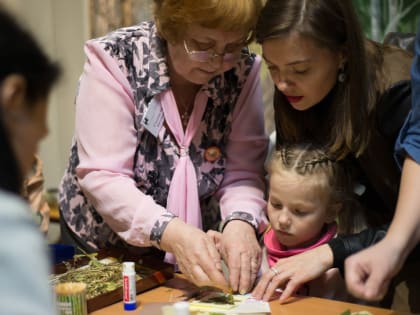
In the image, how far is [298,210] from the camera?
1.89m

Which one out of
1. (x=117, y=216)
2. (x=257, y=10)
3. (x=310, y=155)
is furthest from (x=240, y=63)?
(x=117, y=216)

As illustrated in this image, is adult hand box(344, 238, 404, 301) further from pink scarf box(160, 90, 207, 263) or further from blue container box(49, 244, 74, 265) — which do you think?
blue container box(49, 244, 74, 265)

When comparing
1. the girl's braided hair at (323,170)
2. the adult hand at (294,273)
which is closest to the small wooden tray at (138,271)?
the adult hand at (294,273)

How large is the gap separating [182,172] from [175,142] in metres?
0.09

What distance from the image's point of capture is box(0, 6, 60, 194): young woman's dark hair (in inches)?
30.6

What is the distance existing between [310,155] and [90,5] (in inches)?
82.3

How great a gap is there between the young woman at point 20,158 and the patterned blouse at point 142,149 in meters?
0.92

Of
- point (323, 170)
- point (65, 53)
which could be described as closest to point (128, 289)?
point (323, 170)

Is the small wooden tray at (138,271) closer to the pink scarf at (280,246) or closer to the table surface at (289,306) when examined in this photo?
the table surface at (289,306)

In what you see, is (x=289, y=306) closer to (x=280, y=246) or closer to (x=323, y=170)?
(x=280, y=246)

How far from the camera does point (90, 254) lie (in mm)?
1883

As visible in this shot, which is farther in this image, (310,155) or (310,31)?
(310,155)

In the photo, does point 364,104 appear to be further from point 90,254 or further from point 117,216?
point 90,254

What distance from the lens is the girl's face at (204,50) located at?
181 centimetres
